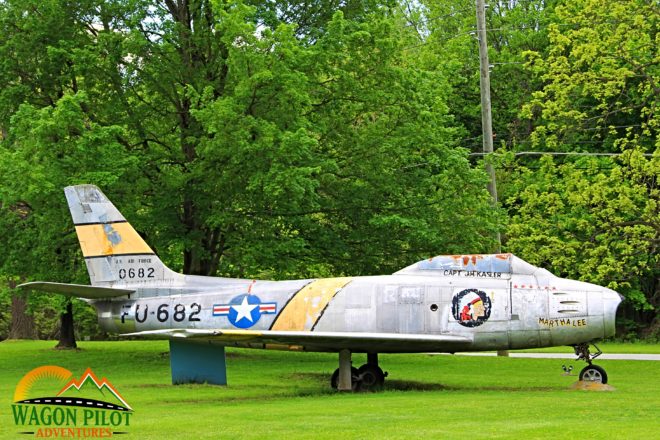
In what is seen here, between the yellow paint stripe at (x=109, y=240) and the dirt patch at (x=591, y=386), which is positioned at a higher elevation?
the yellow paint stripe at (x=109, y=240)

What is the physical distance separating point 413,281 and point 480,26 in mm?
15467

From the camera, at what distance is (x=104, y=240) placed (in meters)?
23.4

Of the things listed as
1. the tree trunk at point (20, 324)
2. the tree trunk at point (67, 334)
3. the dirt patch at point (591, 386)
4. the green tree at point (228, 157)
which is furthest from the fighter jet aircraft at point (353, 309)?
the tree trunk at point (20, 324)

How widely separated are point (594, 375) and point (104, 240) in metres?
11.2

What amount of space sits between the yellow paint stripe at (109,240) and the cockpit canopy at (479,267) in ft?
21.2

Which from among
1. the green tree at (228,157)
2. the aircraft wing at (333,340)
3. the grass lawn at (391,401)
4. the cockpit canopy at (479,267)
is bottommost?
the grass lawn at (391,401)

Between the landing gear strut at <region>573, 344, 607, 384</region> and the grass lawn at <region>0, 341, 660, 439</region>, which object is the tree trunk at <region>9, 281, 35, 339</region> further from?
the landing gear strut at <region>573, 344, 607, 384</region>

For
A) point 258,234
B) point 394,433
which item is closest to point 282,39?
point 258,234

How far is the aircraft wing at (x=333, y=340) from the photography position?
19.1 meters

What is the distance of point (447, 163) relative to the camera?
3078cm

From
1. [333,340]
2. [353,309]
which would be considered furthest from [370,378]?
[333,340]

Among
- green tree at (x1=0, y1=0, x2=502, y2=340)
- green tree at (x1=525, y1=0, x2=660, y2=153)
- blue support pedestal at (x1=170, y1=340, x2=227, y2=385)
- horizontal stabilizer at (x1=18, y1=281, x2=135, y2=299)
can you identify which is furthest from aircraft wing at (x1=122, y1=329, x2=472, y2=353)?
green tree at (x1=525, y1=0, x2=660, y2=153)

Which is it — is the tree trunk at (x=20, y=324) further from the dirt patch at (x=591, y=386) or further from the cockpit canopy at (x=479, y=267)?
the dirt patch at (x=591, y=386)

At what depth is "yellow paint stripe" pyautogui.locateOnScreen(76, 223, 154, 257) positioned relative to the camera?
23.2 metres
